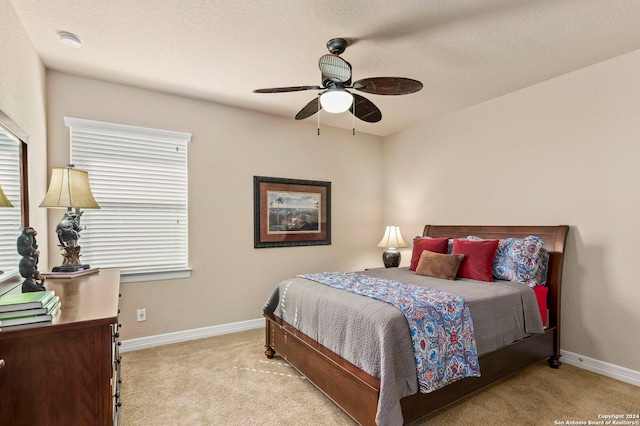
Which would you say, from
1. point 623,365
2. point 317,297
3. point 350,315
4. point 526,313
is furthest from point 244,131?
point 623,365

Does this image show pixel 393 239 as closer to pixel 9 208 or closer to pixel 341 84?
pixel 341 84

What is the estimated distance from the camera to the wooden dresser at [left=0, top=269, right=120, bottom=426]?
113cm

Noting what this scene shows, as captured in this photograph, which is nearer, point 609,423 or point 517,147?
point 609,423

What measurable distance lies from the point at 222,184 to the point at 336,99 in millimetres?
1966

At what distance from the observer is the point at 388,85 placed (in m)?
2.28

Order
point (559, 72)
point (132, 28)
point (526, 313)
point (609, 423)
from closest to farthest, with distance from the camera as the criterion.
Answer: point (609, 423)
point (132, 28)
point (526, 313)
point (559, 72)

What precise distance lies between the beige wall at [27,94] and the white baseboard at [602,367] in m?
4.52

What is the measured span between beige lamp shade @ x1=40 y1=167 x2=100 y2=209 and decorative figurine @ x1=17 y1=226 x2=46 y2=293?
0.80 metres

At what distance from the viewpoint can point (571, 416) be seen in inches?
84.3

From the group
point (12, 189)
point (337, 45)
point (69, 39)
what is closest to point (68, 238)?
point (12, 189)

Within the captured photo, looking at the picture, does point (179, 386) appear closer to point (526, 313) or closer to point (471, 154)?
point (526, 313)

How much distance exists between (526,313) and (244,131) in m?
3.37

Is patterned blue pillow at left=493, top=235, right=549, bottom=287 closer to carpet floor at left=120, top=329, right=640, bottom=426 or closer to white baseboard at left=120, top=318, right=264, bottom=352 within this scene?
carpet floor at left=120, top=329, right=640, bottom=426

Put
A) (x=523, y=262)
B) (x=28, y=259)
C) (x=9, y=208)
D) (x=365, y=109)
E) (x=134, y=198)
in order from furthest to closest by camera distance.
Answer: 1. (x=134, y=198)
2. (x=523, y=262)
3. (x=365, y=109)
4. (x=9, y=208)
5. (x=28, y=259)
